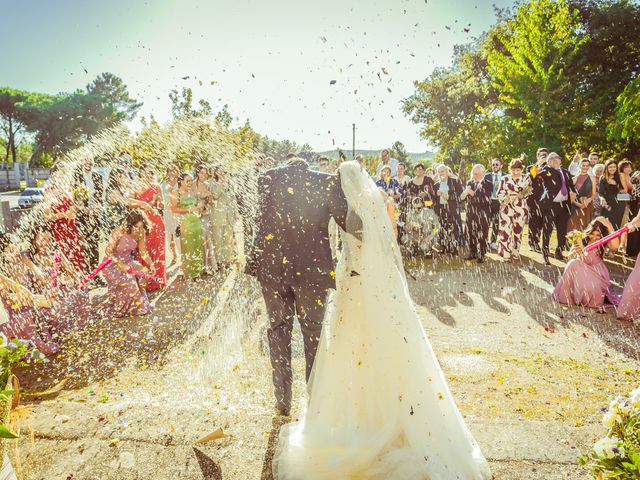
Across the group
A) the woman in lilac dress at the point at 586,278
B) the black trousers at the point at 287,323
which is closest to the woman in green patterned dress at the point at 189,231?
the black trousers at the point at 287,323

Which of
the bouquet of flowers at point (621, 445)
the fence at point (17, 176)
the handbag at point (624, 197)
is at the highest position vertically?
the fence at point (17, 176)

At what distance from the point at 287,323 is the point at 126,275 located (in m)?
3.26

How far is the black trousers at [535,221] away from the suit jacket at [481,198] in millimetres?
915

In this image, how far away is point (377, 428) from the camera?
107 inches

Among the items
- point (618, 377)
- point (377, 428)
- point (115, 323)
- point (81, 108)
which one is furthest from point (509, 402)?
point (81, 108)

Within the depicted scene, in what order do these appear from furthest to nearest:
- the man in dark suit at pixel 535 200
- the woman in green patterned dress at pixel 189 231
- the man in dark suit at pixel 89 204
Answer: the man in dark suit at pixel 535 200, the woman in green patterned dress at pixel 189 231, the man in dark suit at pixel 89 204

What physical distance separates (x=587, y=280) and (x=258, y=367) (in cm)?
465

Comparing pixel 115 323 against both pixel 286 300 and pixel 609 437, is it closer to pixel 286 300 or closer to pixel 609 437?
pixel 286 300

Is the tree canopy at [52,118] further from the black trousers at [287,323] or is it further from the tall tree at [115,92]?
the black trousers at [287,323]

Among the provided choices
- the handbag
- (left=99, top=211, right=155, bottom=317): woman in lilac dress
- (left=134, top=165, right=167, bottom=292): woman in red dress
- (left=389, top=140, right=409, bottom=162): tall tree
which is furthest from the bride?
(left=389, top=140, right=409, bottom=162): tall tree

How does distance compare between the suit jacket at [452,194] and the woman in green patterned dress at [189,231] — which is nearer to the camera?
the woman in green patterned dress at [189,231]

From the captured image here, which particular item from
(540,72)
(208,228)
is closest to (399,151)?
(540,72)

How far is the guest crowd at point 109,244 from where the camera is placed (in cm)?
485

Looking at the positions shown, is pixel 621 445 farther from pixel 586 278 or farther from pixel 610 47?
pixel 610 47
